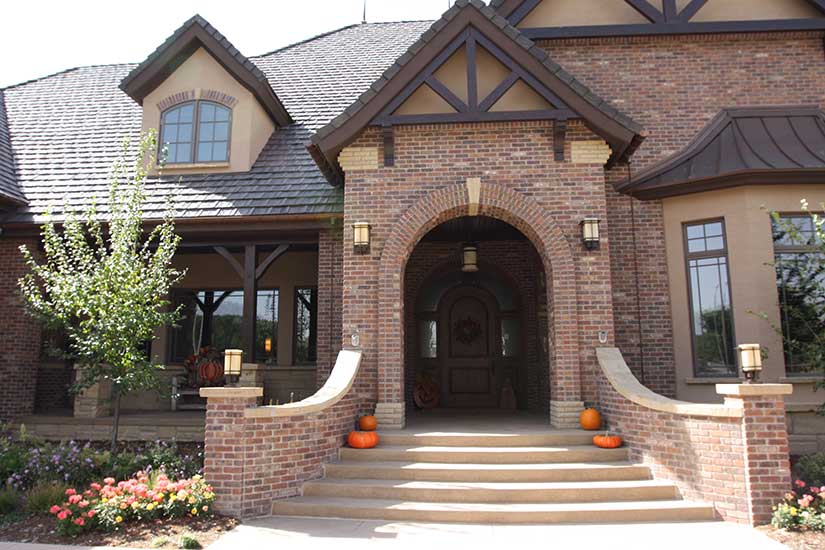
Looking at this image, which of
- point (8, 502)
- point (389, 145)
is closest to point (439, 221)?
point (389, 145)

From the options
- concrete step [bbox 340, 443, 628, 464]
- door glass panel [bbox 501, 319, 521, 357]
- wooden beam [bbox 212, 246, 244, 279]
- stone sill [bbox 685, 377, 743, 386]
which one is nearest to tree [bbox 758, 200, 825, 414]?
stone sill [bbox 685, 377, 743, 386]

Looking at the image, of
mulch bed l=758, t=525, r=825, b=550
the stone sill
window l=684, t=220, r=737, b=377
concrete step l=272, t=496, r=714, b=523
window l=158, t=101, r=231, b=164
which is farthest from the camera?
window l=158, t=101, r=231, b=164

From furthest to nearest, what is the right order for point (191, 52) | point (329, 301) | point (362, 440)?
point (191, 52) → point (329, 301) → point (362, 440)

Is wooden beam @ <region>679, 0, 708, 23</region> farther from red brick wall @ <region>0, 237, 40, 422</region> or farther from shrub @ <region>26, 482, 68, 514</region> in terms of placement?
red brick wall @ <region>0, 237, 40, 422</region>

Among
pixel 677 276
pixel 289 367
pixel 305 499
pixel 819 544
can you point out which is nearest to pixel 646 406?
pixel 819 544

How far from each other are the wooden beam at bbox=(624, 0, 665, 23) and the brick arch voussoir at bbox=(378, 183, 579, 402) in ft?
14.6

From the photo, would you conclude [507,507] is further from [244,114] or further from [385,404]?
[244,114]

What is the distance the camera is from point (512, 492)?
6.30 meters

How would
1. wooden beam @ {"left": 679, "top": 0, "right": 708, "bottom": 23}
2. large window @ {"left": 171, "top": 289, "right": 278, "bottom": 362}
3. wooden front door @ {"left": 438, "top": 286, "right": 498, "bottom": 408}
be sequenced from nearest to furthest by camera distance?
wooden beam @ {"left": 679, "top": 0, "right": 708, "bottom": 23}, wooden front door @ {"left": 438, "top": 286, "right": 498, "bottom": 408}, large window @ {"left": 171, "top": 289, "right": 278, "bottom": 362}

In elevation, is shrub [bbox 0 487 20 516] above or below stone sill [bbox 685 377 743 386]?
below

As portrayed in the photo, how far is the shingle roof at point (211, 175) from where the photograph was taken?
1041cm

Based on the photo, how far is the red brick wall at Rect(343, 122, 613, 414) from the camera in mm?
8164

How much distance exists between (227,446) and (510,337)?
6871 mm

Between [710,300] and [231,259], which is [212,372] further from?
[710,300]
